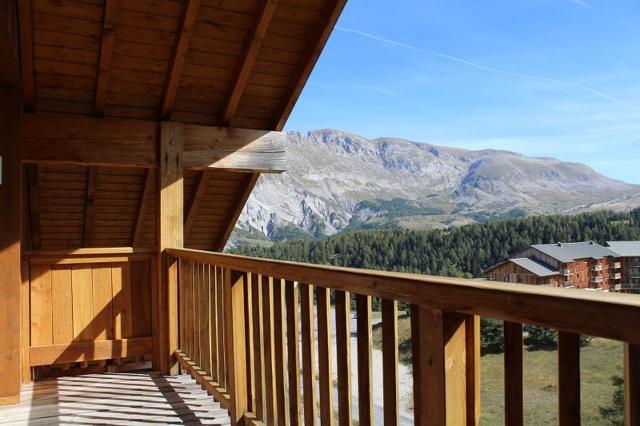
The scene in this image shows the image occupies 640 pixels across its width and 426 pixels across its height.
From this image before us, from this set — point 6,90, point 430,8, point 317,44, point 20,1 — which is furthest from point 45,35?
point 430,8

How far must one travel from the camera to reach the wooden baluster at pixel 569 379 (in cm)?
104

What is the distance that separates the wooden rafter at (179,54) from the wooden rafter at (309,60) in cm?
105

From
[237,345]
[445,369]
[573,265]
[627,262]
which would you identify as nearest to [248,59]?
[237,345]

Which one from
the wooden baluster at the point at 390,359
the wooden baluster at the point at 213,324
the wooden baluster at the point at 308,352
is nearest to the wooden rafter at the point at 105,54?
the wooden baluster at the point at 213,324

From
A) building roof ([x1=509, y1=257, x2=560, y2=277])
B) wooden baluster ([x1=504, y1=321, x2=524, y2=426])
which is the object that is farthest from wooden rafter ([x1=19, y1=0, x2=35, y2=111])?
building roof ([x1=509, y1=257, x2=560, y2=277])

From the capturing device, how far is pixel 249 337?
292 cm

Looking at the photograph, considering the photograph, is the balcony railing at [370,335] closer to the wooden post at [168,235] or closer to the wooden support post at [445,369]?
the wooden support post at [445,369]

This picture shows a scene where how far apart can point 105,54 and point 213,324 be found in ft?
7.62

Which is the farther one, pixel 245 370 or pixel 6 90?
pixel 6 90

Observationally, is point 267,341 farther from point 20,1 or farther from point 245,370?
point 20,1

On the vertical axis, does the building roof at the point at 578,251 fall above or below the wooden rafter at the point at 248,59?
below

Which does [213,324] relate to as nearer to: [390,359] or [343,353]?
[343,353]

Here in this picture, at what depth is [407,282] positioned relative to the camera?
4.92 feet

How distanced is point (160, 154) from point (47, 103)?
3.30 feet
